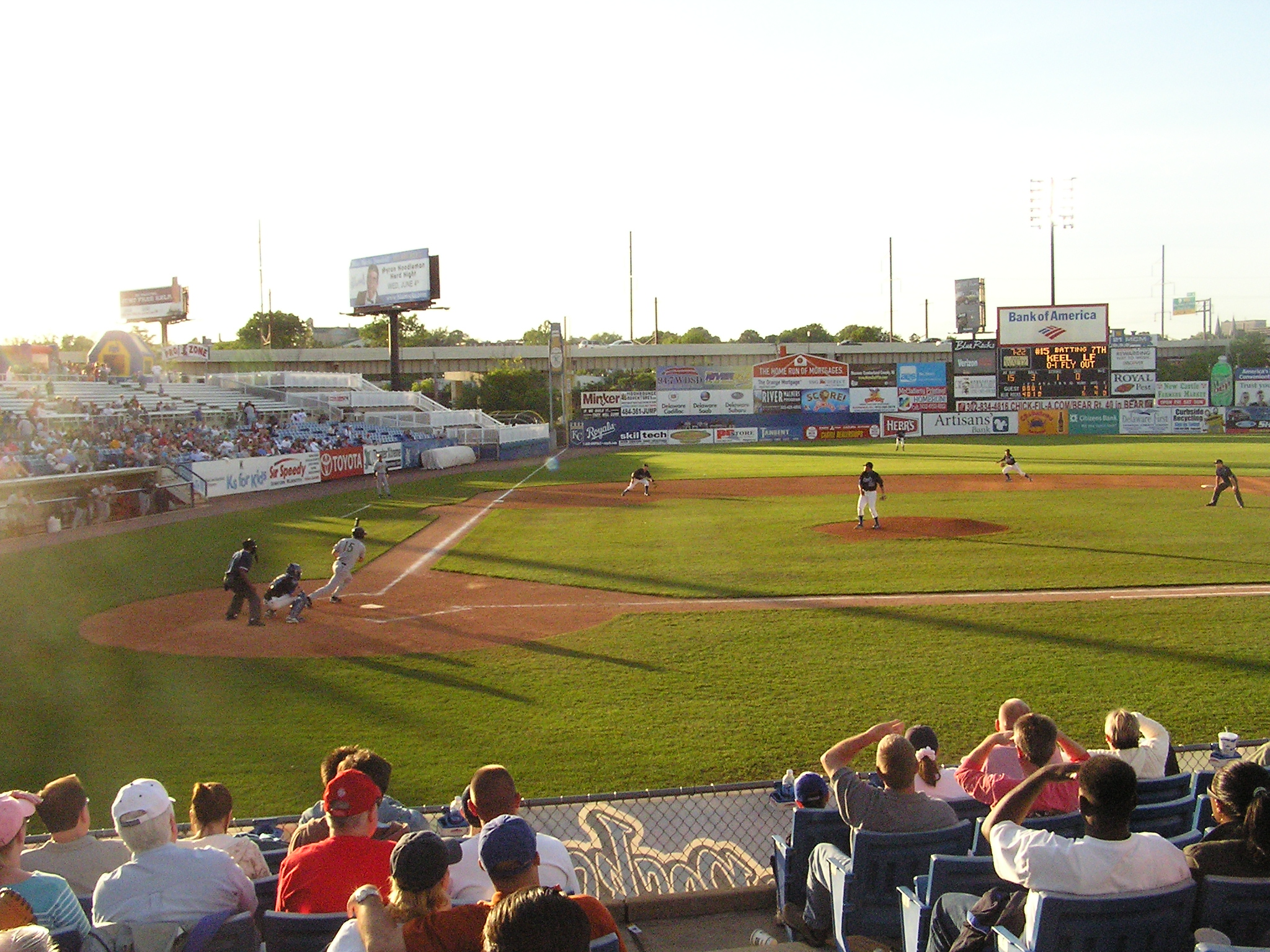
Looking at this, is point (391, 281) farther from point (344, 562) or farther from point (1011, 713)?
point (1011, 713)

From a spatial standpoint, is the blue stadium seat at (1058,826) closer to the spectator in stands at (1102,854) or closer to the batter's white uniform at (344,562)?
the spectator in stands at (1102,854)

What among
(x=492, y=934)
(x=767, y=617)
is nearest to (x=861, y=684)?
(x=767, y=617)

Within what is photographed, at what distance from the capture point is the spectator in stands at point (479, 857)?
4539 millimetres

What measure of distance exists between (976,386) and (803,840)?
2792 inches

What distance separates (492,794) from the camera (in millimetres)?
4895

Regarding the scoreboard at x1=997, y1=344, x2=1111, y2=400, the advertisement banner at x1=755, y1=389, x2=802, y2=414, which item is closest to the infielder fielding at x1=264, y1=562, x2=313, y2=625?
the scoreboard at x1=997, y1=344, x2=1111, y2=400

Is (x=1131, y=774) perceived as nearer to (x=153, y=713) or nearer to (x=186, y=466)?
(x=153, y=713)

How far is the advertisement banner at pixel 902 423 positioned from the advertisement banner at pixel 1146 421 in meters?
14.0

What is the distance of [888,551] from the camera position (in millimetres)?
21875

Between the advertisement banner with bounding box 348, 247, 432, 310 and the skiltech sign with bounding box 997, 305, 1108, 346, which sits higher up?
the advertisement banner with bounding box 348, 247, 432, 310

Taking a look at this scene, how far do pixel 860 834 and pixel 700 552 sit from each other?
1726cm

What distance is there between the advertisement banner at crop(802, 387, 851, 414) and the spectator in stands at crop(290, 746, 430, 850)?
234ft

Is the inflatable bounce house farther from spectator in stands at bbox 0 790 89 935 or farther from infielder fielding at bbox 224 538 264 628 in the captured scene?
spectator in stands at bbox 0 790 89 935

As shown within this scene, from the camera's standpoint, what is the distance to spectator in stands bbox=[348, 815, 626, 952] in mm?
3695
